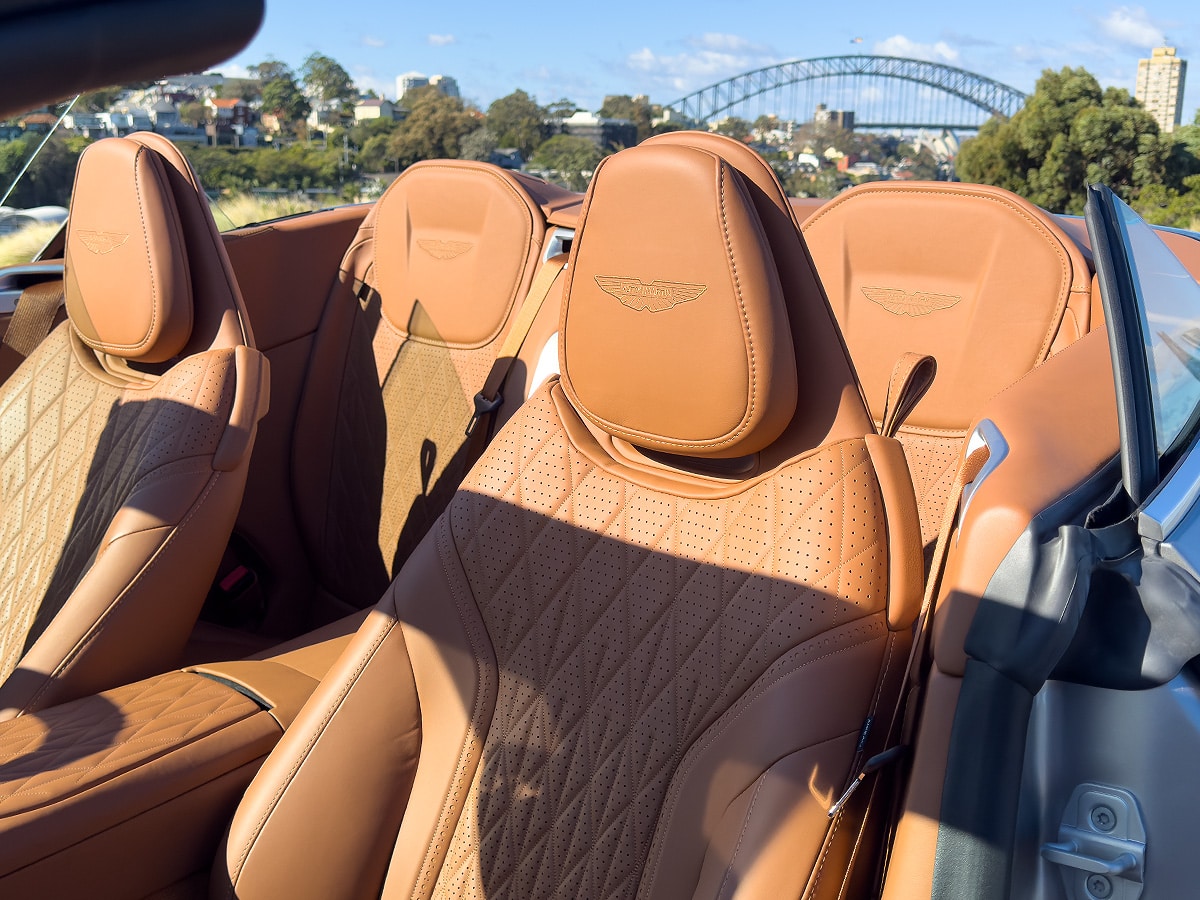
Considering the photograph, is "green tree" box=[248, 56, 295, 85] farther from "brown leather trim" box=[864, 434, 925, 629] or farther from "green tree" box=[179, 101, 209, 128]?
"brown leather trim" box=[864, 434, 925, 629]

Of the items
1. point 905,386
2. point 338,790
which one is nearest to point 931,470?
point 905,386

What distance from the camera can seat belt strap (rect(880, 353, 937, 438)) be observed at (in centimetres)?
123

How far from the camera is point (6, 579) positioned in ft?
6.76

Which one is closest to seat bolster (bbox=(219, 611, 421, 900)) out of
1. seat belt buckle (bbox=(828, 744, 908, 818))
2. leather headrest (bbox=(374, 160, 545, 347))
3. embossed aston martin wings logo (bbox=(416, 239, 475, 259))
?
seat belt buckle (bbox=(828, 744, 908, 818))

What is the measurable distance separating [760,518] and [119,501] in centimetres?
124

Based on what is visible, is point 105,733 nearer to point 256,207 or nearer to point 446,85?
point 256,207

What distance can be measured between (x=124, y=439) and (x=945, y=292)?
5.73ft

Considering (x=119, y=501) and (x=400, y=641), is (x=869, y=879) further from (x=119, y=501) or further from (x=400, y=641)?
(x=119, y=501)

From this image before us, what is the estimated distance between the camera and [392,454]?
104 inches

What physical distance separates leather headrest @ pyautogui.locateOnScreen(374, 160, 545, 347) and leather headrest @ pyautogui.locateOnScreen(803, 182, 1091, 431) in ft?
2.34

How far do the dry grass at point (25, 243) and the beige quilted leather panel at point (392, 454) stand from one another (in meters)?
0.83

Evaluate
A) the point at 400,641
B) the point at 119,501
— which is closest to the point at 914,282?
the point at 400,641

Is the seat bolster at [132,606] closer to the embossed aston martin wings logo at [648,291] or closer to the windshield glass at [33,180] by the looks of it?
the windshield glass at [33,180]

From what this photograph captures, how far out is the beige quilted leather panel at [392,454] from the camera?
2518 mm
